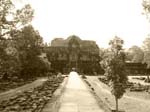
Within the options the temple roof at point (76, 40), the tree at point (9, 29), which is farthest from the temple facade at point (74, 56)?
the tree at point (9, 29)

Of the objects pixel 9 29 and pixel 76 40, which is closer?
pixel 9 29

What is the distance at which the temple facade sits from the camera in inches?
4552

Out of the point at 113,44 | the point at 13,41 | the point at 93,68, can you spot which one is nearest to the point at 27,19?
the point at 13,41

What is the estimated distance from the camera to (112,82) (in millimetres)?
27703

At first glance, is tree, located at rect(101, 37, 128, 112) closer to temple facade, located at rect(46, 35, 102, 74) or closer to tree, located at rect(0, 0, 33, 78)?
tree, located at rect(0, 0, 33, 78)

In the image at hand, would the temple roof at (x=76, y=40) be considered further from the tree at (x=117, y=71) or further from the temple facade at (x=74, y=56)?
the tree at (x=117, y=71)

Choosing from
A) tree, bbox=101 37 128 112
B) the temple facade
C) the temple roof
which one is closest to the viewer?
tree, bbox=101 37 128 112

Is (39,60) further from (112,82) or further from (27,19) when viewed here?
(112,82)

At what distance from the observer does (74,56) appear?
12544 cm

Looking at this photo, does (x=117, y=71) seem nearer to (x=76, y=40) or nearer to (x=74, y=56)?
(x=74, y=56)

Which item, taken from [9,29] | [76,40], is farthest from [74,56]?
[9,29]

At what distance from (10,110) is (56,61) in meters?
89.9

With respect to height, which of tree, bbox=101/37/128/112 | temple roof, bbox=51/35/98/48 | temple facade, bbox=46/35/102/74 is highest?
temple roof, bbox=51/35/98/48

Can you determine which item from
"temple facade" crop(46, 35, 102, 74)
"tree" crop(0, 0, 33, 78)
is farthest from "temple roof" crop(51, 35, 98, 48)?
"tree" crop(0, 0, 33, 78)
